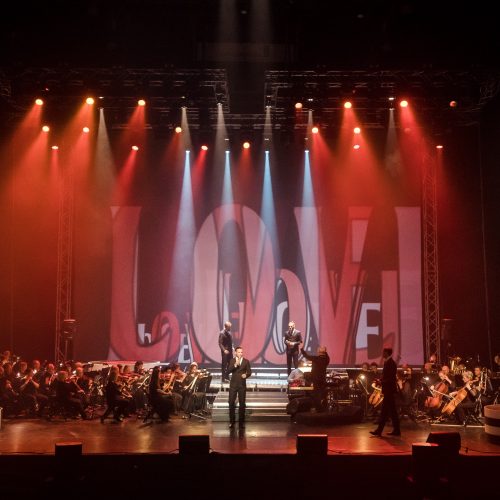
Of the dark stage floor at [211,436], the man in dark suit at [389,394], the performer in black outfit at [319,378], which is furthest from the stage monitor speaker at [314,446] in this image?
the performer in black outfit at [319,378]

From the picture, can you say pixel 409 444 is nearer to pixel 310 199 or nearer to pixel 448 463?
pixel 448 463

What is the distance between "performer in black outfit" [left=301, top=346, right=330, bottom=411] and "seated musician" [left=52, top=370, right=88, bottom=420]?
15.3 ft

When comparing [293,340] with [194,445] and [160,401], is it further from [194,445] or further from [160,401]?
[194,445]

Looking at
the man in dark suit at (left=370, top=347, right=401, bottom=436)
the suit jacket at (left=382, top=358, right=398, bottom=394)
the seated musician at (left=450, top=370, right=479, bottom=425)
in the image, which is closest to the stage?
the man in dark suit at (left=370, top=347, right=401, bottom=436)

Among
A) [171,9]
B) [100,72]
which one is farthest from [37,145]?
[171,9]

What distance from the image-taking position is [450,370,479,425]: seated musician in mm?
11602

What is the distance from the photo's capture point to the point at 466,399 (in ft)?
38.8

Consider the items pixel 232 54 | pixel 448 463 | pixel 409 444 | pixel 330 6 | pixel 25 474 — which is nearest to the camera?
pixel 448 463

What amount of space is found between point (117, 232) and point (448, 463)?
42.0 ft

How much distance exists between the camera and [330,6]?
44.5 feet

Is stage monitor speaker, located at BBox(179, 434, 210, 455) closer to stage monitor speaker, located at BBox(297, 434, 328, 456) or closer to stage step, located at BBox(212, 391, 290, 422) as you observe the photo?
stage monitor speaker, located at BBox(297, 434, 328, 456)

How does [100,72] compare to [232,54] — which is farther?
[232,54]

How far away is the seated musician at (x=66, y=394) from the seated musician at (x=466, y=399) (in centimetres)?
737

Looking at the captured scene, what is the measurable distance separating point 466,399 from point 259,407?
412cm
